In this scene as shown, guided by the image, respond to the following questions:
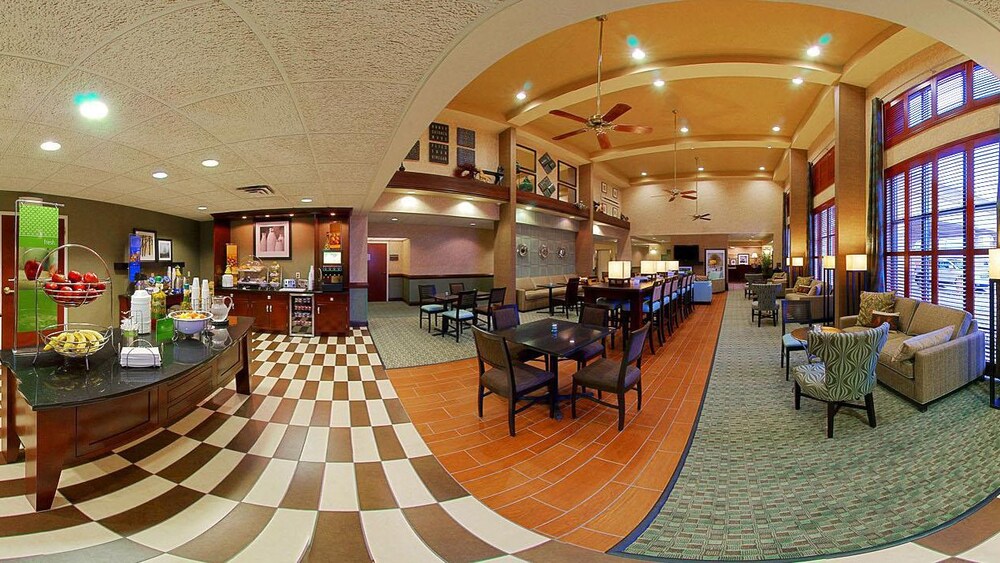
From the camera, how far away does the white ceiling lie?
155 cm

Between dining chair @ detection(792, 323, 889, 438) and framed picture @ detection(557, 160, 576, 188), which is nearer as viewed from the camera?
dining chair @ detection(792, 323, 889, 438)

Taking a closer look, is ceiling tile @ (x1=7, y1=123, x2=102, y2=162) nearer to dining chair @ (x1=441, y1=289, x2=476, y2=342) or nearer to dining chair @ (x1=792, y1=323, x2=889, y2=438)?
dining chair @ (x1=441, y1=289, x2=476, y2=342)

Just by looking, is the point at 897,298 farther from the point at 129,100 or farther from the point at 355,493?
the point at 129,100

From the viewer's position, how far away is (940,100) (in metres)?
4.75

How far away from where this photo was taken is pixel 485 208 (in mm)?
8883

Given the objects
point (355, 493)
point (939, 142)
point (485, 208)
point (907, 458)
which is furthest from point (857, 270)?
point (355, 493)

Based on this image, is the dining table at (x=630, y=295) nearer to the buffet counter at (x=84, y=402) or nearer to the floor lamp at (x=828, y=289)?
the floor lamp at (x=828, y=289)

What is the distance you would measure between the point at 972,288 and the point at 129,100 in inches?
328

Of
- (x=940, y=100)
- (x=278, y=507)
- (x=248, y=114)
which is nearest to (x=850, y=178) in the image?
(x=940, y=100)

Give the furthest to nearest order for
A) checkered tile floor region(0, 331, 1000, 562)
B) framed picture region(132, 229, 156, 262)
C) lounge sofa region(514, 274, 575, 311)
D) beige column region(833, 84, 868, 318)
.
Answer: lounge sofa region(514, 274, 575, 311) < framed picture region(132, 229, 156, 262) < beige column region(833, 84, 868, 318) < checkered tile floor region(0, 331, 1000, 562)

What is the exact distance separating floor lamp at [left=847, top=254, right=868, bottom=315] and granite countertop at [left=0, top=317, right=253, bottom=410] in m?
8.13

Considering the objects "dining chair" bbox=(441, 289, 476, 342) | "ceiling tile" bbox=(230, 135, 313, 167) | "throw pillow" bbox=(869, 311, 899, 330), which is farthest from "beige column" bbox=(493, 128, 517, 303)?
"throw pillow" bbox=(869, 311, 899, 330)

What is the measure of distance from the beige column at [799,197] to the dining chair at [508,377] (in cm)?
1091

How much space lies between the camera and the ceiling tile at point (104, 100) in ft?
6.85
